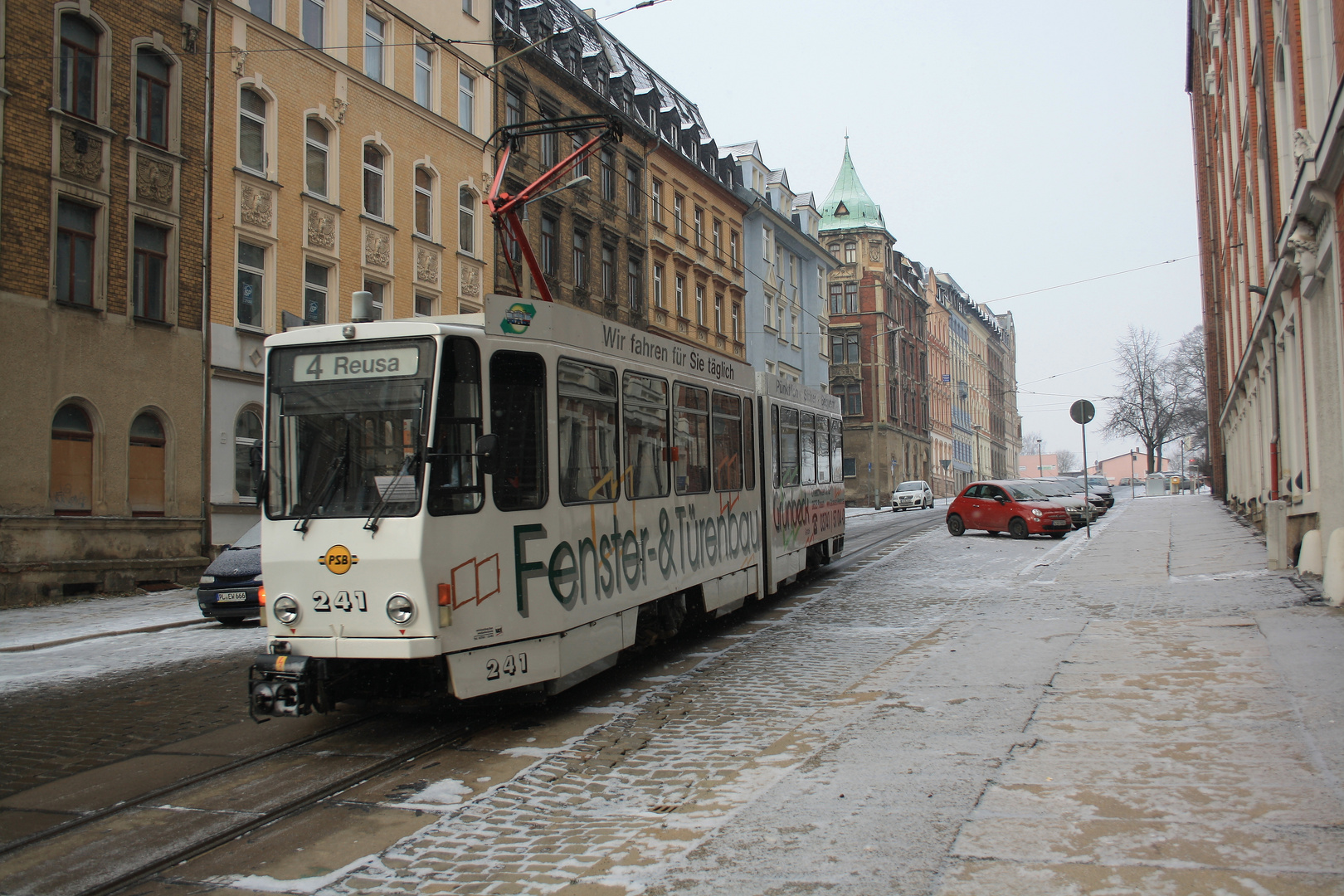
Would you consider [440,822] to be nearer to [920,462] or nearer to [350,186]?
[350,186]

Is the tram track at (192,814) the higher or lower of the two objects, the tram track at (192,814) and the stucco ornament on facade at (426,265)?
the lower

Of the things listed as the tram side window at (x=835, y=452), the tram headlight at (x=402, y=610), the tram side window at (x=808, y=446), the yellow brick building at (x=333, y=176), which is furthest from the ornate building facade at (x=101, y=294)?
the tram headlight at (x=402, y=610)

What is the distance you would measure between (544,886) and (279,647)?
3.28 metres

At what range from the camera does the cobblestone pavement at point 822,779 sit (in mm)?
4395

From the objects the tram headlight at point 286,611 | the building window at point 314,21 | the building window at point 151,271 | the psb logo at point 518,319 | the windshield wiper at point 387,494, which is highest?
the building window at point 314,21

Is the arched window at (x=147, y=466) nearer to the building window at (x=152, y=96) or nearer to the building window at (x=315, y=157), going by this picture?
the building window at (x=152, y=96)

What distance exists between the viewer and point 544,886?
14.5 feet

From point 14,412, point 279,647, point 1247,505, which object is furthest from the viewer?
point 1247,505

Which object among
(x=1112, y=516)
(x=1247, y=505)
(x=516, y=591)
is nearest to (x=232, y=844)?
(x=516, y=591)

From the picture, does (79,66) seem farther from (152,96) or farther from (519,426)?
(519,426)

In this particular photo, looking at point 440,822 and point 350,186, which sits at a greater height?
point 350,186

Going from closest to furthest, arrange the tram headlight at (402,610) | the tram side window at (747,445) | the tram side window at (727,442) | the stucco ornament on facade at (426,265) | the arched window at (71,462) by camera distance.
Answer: the tram headlight at (402,610) < the tram side window at (727,442) < the tram side window at (747,445) < the arched window at (71,462) < the stucco ornament on facade at (426,265)

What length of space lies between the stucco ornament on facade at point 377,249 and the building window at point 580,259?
27.3 ft

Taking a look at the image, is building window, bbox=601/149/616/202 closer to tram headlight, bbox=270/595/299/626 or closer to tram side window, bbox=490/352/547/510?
tram side window, bbox=490/352/547/510
